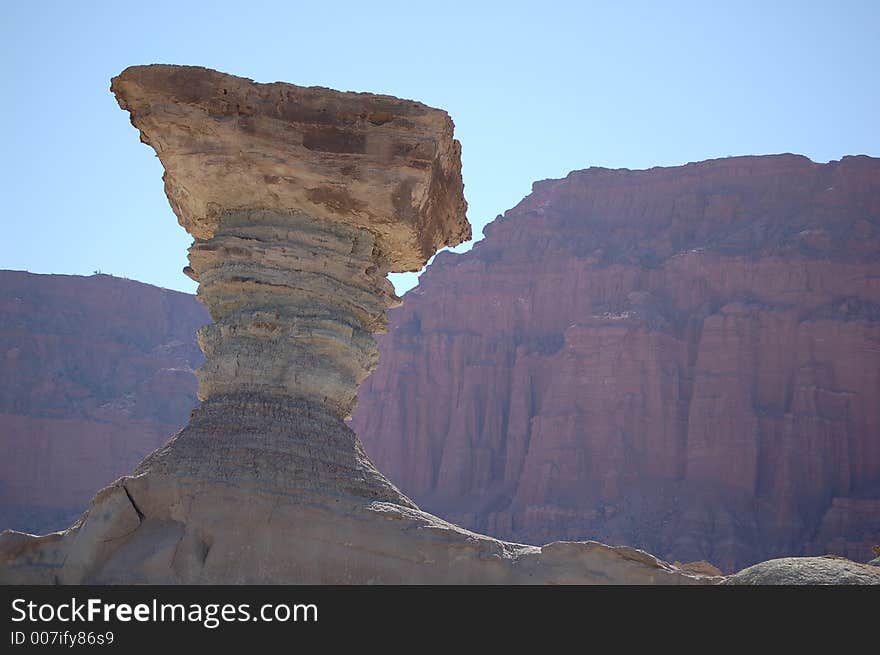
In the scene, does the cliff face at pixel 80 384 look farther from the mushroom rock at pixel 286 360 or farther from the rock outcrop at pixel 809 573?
the rock outcrop at pixel 809 573

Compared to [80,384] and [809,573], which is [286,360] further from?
[80,384]

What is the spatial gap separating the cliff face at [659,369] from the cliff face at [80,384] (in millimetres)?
16169

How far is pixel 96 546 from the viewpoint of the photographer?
33.1ft

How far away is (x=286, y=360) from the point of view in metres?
11.0

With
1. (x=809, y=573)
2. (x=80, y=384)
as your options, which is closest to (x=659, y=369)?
(x=80, y=384)

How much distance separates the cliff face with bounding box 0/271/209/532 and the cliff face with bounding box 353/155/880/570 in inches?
637

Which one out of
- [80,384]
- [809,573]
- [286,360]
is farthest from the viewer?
[80,384]

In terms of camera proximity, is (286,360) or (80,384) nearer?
(286,360)

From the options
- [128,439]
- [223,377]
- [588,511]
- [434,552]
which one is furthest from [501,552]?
[128,439]

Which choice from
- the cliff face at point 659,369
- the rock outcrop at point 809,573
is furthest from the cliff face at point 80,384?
the rock outcrop at point 809,573

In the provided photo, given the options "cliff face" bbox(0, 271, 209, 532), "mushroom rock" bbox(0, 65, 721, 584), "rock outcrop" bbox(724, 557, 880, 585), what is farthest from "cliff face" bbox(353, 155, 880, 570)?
"rock outcrop" bbox(724, 557, 880, 585)

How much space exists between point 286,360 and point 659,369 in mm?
65643

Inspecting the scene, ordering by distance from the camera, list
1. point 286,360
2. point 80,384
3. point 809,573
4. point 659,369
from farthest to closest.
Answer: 1. point 80,384
2. point 659,369
3. point 286,360
4. point 809,573
